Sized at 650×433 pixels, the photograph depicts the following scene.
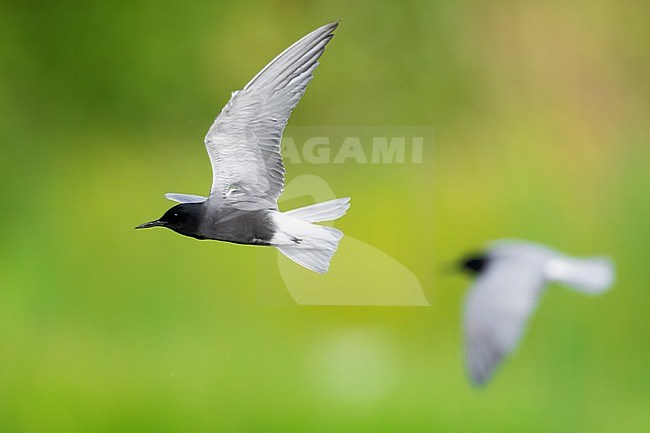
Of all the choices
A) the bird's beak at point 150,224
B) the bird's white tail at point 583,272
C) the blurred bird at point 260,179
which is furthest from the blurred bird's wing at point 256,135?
the bird's white tail at point 583,272

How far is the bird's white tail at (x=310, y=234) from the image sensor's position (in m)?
1.72

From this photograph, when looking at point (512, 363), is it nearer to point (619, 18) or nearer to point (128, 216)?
point (619, 18)

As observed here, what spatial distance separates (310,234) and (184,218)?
274mm

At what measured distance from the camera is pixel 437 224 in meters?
1.81

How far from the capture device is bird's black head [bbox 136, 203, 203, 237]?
1725 mm

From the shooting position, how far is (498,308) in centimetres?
159

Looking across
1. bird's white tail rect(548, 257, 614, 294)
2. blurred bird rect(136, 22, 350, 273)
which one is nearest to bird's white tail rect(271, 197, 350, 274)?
blurred bird rect(136, 22, 350, 273)

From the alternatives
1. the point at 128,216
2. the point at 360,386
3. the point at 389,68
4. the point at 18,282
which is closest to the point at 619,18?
the point at 389,68

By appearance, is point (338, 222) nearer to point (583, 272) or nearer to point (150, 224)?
point (150, 224)

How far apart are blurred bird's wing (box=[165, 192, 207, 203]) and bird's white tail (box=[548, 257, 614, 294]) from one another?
783mm

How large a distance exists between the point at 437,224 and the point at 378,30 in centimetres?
46

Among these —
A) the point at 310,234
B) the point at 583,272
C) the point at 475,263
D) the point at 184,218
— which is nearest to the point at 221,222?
the point at 184,218

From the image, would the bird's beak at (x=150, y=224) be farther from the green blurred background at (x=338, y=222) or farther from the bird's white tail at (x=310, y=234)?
the bird's white tail at (x=310, y=234)

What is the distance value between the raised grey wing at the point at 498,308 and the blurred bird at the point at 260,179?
1.13ft
